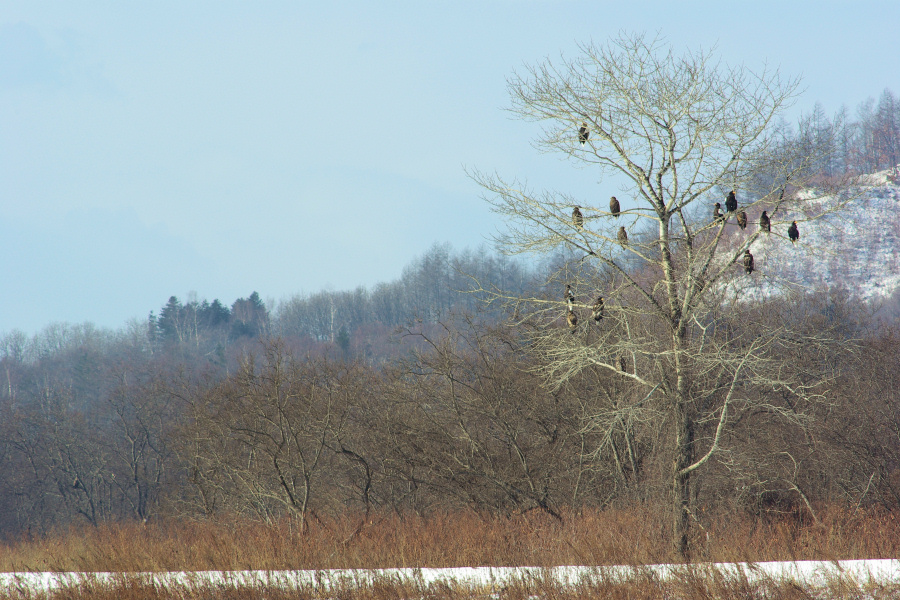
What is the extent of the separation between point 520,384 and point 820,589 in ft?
41.9

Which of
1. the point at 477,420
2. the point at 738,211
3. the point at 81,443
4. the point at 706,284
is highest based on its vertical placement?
the point at 738,211

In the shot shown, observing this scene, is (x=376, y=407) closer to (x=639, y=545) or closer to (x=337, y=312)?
(x=639, y=545)

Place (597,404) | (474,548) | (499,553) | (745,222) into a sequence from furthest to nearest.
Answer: (597,404)
(474,548)
(499,553)
(745,222)

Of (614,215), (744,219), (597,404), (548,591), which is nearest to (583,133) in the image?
(614,215)

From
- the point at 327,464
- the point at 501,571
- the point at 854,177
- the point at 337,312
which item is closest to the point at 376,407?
the point at 327,464

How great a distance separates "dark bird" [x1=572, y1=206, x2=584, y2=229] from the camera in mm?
11438

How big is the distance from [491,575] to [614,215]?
20.4 ft

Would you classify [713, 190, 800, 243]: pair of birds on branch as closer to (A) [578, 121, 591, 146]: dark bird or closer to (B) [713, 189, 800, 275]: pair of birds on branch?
(B) [713, 189, 800, 275]: pair of birds on branch

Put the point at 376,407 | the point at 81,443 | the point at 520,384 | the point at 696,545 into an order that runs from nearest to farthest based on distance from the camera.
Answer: the point at 696,545, the point at 520,384, the point at 376,407, the point at 81,443

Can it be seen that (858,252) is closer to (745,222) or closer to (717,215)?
(717,215)

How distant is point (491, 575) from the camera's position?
833 centimetres

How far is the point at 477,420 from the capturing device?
20.2 m

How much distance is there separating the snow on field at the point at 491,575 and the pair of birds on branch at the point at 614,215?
5.23 metres

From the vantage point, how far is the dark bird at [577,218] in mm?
11438
